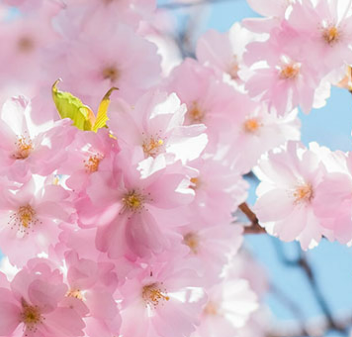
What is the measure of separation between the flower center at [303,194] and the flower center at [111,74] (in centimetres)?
72

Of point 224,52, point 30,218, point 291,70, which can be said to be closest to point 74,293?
point 30,218

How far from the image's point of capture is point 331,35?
76.8 inches

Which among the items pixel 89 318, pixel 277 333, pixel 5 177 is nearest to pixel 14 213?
pixel 5 177

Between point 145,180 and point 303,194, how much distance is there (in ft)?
1.79

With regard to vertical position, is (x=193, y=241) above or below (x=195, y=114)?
below

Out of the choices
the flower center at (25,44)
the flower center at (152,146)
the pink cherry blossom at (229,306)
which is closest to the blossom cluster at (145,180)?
the flower center at (152,146)

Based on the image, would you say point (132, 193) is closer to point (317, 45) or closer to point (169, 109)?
point (169, 109)

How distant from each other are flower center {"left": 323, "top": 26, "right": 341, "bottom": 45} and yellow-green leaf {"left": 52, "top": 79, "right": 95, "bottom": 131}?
64 centimetres

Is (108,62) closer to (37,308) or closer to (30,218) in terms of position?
(30,218)

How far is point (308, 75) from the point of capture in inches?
81.0

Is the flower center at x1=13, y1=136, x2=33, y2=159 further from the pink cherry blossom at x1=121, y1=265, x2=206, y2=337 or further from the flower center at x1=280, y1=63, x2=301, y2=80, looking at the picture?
the flower center at x1=280, y1=63, x2=301, y2=80

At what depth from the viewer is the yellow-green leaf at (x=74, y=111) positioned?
1.72 meters

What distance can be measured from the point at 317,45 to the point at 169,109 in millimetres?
512

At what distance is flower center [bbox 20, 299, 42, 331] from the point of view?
1649 mm
